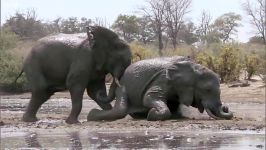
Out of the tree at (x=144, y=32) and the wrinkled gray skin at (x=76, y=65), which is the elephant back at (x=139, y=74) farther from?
the tree at (x=144, y=32)

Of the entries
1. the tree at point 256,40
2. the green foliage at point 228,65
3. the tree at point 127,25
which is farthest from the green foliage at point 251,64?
the tree at point 127,25

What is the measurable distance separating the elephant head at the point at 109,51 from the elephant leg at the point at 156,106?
991 millimetres

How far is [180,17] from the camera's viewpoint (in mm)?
74250

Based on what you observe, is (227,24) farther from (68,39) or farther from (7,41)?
(68,39)

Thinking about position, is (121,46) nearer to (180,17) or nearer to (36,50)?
(36,50)

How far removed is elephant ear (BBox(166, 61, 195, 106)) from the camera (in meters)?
15.8

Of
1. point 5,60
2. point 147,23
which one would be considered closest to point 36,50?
point 5,60

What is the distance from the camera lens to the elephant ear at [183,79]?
15.8 m

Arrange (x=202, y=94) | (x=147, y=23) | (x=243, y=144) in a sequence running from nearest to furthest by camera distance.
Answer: (x=243, y=144) → (x=202, y=94) → (x=147, y=23)

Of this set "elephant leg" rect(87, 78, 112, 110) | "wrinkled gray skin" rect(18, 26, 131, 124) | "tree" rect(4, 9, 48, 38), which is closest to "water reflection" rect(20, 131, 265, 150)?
"wrinkled gray skin" rect(18, 26, 131, 124)

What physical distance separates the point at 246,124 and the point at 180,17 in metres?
60.4

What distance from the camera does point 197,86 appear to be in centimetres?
1595

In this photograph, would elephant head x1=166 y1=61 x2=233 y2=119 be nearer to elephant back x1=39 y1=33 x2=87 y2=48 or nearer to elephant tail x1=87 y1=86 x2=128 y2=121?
elephant tail x1=87 y1=86 x2=128 y2=121

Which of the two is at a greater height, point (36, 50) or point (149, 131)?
point (36, 50)
